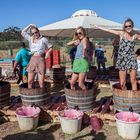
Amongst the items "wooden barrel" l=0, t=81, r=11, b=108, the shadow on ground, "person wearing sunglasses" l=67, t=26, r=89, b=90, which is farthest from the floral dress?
"wooden barrel" l=0, t=81, r=11, b=108

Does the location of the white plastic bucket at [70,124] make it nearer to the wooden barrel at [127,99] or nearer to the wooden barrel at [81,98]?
the wooden barrel at [81,98]

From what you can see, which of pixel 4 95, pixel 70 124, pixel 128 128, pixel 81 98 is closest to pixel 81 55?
pixel 81 98

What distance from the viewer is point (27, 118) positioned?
19.8 ft

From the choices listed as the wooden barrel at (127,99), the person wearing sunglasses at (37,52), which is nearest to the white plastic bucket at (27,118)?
the person wearing sunglasses at (37,52)

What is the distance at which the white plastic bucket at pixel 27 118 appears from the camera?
19.9 ft

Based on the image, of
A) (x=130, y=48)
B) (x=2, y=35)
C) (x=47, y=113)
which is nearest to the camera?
(x=130, y=48)

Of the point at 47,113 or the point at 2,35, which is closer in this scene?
the point at 47,113

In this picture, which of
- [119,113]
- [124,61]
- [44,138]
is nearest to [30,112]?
[44,138]

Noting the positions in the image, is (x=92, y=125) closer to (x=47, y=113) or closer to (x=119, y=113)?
(x=119, y=113)

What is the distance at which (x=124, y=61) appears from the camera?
6.16 meters

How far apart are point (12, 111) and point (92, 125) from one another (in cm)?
193

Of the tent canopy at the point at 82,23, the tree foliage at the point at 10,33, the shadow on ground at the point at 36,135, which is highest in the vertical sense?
the tree foliage at the point at 10,33

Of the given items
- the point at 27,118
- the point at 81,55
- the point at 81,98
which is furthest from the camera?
the point at 81,55

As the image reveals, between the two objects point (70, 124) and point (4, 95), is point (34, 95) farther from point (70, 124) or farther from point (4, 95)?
point (70, 124)
